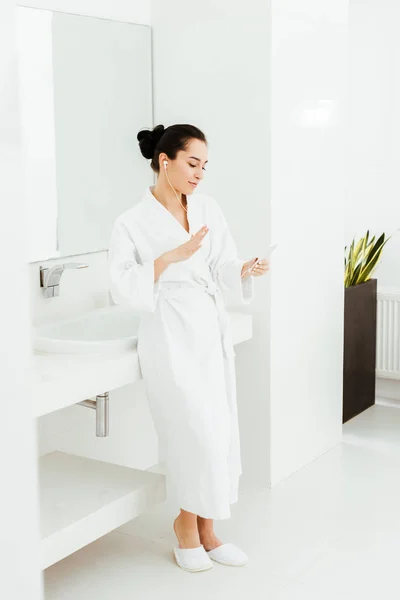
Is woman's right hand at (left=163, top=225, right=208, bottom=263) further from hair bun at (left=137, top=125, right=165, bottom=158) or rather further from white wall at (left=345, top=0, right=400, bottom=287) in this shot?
white wall at (left=345, top=0, right=400, bottom=287)

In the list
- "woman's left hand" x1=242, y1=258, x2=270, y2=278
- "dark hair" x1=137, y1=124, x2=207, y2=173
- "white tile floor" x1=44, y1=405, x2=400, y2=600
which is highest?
"dark hair" x1=137, y1=124, x2=207, y2=173

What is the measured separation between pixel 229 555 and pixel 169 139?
139 cm

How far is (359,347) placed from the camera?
425cm

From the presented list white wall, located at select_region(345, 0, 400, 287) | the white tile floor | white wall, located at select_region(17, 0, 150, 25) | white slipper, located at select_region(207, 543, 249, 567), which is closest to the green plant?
white wall, located at select_region(345, 0, 400, 287)

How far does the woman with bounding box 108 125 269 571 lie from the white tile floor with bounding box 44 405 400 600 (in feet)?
0.41

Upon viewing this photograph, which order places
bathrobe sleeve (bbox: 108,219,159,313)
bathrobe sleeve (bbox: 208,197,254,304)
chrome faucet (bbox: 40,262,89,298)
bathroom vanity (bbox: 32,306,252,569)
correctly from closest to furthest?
bathroom vanity (bbox: 32,306,252,569) → bathrobe sleeve (bbox: 108,219,159,313) → bathrobe sleeve (bbox: 208,197,254,304) → chrome faucet (bbox: 40,262,89,298)

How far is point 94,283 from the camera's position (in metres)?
3.23

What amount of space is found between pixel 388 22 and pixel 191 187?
230 cm

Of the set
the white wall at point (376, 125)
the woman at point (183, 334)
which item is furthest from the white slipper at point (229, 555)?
the white wall at point (376, 125)

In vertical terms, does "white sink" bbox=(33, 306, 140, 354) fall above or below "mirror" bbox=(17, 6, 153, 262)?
below

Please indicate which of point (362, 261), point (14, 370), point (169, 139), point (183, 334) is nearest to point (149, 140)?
point (169, 139)

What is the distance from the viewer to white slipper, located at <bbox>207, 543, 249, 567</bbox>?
2703 mm

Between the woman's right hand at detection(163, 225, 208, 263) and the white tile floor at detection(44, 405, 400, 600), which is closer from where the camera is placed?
the woman's right hand at detection(163, 225, 208, 263)

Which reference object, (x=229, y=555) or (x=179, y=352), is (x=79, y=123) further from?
(x=229, y=555)
